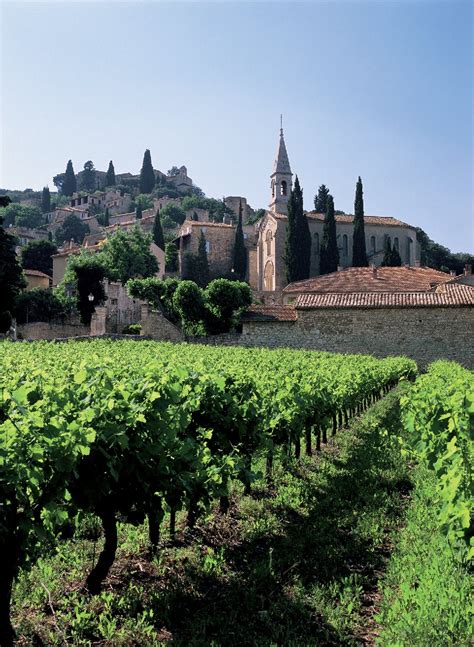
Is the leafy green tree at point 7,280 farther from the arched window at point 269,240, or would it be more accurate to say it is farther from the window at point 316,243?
the window at point 316,243

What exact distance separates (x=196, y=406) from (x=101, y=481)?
1.72 metres

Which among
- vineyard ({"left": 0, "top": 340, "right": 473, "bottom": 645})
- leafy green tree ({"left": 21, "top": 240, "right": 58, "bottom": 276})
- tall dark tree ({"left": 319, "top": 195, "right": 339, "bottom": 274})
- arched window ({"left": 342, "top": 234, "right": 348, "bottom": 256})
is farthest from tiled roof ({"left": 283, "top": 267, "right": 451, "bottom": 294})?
leafy green tree ({"left": 21, "top": 240, "right": 58, "bottom": 276})

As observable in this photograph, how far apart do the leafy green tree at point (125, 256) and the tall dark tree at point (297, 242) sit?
44.1ft

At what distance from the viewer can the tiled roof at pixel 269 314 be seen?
1220 inches

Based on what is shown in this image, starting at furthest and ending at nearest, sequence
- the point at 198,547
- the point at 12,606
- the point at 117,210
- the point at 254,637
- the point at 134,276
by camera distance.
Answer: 1. the point at 117,210
2. the point at 134,276
3. the point at 198,547
4. the point at 12,606
5. the point at 254,637

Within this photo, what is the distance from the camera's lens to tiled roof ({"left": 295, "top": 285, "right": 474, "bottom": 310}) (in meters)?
29.3

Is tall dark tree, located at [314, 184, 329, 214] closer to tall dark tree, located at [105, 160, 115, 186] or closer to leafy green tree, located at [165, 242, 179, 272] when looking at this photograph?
leafy green tree, located at [165, 242, 179, 272]

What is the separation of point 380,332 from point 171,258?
3989 centimetres

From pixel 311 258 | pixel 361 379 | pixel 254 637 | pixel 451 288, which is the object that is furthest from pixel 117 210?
pixel 254 637

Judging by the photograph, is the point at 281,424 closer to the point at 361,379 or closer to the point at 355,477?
the point at 355,477

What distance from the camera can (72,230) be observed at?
347 ft

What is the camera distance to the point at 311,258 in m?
61.9

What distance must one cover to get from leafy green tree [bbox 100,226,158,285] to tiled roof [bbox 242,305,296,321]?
72.6ft

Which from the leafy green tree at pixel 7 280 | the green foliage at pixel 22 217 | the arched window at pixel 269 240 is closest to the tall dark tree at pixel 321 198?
the arched window at pixel 269 240
